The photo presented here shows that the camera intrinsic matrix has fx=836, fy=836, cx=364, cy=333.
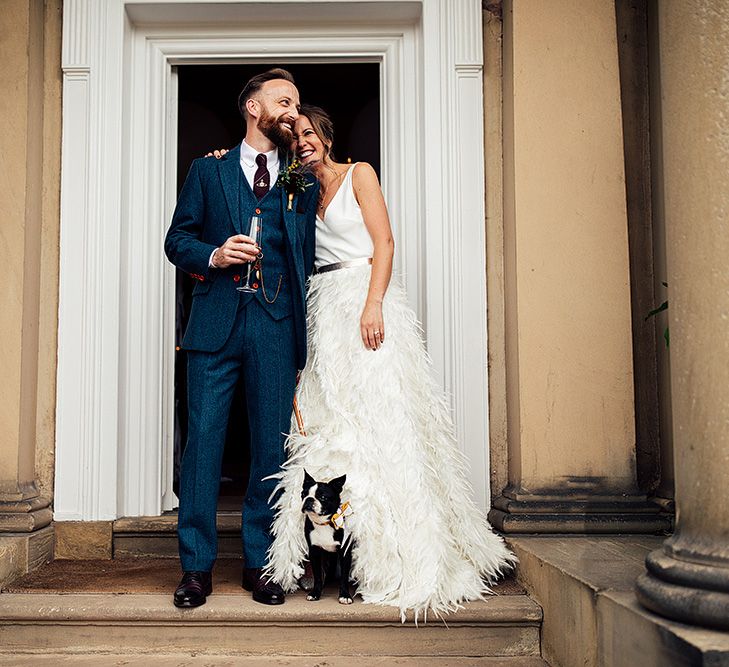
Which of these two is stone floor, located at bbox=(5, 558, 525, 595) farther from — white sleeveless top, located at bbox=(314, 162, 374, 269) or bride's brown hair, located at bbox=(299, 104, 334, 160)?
bride's brown hair, located at bbox=(299, 104, 334, 160)

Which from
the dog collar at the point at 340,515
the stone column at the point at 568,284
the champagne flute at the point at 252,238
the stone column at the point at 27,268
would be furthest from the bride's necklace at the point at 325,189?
the stone column at the point at 27,268

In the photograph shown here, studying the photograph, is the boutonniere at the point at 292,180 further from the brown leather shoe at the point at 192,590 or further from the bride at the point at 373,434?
the brown leather shoe at the point at 192,590

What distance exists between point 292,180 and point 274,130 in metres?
0.27

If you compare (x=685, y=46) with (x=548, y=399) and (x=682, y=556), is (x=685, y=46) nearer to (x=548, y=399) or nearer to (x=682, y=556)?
(x=682, y=556)

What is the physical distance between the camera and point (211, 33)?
422 centimetres

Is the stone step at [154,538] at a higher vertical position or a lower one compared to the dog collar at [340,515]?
lower

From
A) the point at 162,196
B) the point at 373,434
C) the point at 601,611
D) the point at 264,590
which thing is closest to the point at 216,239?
the point at 373,434

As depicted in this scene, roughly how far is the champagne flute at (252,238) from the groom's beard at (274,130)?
35cm

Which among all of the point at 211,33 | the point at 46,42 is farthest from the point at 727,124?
the point at 46,42

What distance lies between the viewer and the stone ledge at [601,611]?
201 cm

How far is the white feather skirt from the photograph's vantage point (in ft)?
9.80

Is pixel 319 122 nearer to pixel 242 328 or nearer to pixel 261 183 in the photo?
pixel 261 183

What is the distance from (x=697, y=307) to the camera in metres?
2.23

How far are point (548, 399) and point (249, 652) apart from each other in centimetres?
160
